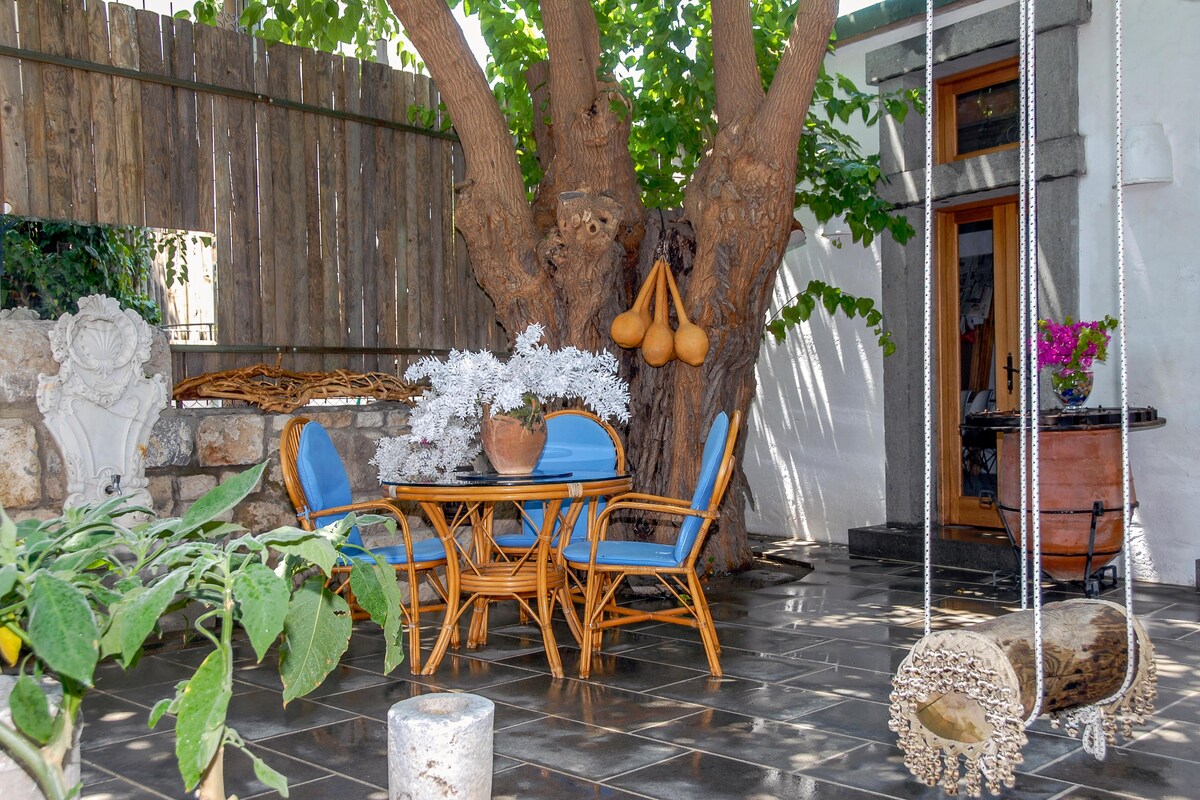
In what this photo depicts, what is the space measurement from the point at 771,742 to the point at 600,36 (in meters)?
3.99

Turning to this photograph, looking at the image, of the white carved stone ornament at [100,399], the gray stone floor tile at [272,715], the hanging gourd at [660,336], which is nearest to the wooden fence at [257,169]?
the white carved stone ornament at [100,399]

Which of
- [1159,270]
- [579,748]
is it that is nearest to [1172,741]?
[579,748]

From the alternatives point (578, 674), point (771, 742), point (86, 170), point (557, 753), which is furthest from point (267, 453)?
point (771, 742)

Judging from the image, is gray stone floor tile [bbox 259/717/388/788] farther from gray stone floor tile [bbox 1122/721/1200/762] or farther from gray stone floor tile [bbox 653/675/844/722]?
gray stone floor tile [bbox 1122/721/1200/762]

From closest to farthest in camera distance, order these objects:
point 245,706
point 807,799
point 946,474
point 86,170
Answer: point 807,799 → point 245,706 → point 86,170 → point 946,474

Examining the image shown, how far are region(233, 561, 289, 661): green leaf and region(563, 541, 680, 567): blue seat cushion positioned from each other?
286cm

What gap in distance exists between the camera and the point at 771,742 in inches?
121

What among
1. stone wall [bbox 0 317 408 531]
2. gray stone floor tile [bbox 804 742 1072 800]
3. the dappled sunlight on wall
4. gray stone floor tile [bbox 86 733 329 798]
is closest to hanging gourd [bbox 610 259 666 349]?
stone wall [bbox 0 317 408 531]

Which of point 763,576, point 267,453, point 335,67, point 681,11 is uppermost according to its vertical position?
point 681,11

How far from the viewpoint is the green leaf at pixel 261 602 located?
1008 millimetres

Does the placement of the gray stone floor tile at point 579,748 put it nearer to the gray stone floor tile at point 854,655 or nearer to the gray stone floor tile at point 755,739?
the gray stone floor tile at point 755,739

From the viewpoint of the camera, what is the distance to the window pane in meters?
6.37

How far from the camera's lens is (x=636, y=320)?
526 centimetres

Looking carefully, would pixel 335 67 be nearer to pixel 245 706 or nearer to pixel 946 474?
pixel 245 706
